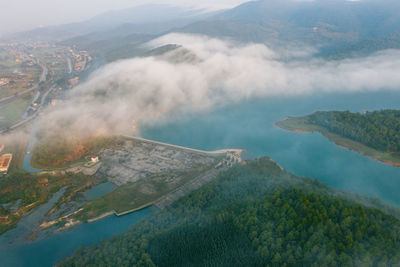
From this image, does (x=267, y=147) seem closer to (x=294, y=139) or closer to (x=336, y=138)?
(x=294, y=139)

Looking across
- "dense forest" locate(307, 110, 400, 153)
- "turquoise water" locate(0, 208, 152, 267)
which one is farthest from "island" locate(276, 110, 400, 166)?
"turquoise water" locate(0, 208, 152, 267)

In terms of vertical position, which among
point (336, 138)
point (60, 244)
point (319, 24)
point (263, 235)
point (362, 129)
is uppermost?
point (319, 24)

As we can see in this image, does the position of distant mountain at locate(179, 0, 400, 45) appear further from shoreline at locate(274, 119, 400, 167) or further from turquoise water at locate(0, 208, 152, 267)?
turquoise water at locate(0, 208, 152, 267)

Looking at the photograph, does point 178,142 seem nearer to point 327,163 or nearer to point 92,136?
point 92,136

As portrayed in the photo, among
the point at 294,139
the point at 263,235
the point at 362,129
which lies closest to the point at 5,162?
the point at 263,235

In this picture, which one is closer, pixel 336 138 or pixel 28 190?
pixel 28 190

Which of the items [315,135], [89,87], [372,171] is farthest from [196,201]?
[89,87]
